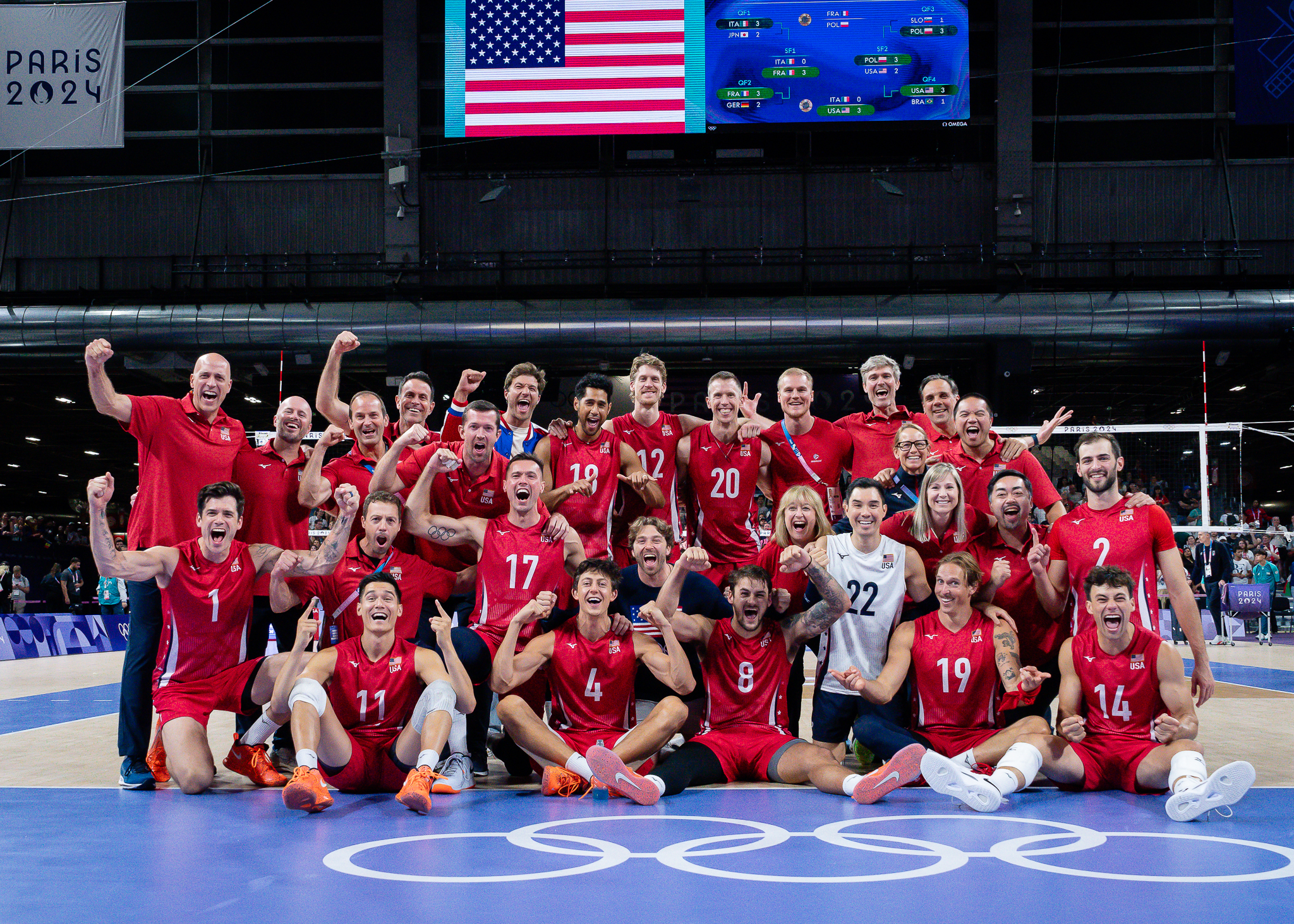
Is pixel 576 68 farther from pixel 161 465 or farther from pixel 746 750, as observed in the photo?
pixel 746 750

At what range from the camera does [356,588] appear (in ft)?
22.5

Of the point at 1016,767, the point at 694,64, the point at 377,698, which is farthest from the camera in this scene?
the point at 694,64

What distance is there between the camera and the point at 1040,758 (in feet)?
19.4

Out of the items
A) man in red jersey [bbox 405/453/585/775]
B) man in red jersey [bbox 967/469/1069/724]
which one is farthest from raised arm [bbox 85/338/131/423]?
man in red jersey [bbox 967/469/1069/724]

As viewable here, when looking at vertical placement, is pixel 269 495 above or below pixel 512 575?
above

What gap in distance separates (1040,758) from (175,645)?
5369 mm

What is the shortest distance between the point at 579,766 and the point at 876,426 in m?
3.84

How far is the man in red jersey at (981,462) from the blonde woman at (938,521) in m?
0.42

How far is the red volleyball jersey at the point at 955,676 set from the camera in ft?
20.6

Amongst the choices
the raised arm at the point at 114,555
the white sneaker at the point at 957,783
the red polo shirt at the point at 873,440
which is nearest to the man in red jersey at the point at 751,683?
the white sneaker at the point at 957,783

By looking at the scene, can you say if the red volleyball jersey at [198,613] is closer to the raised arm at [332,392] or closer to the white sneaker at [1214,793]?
the raised arm at [332,392]

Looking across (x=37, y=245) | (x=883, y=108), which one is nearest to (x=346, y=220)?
(x=37, y=245)

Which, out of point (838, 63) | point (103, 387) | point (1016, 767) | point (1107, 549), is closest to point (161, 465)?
point (103, 387)

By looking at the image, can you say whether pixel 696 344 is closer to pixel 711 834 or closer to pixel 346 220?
pixel 346 220
